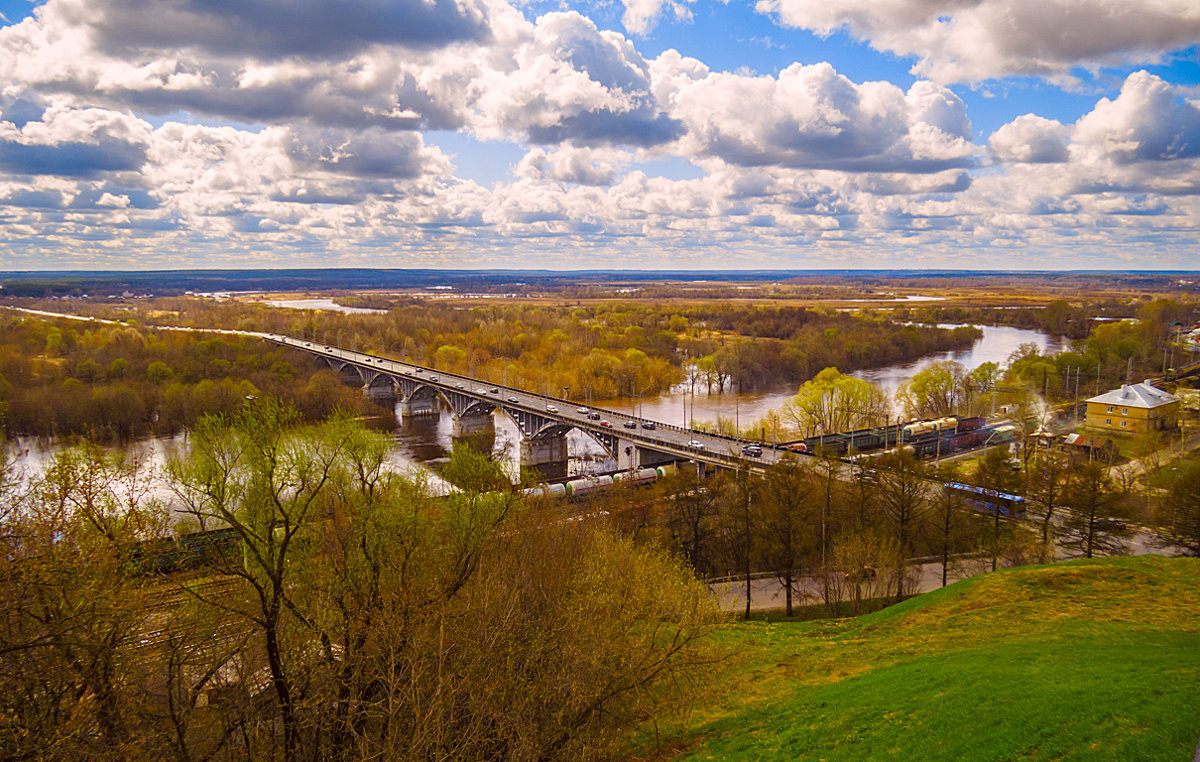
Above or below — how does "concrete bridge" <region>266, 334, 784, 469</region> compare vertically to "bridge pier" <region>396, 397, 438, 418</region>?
above

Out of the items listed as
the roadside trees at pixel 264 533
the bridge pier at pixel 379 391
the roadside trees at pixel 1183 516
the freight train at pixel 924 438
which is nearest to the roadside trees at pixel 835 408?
the freight train at pixel 924 438

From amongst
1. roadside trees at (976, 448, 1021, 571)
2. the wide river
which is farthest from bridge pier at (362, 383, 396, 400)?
roadside trees at (976, 448, 1021, 571)

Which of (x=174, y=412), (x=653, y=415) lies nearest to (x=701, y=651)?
(x=653, y=415)

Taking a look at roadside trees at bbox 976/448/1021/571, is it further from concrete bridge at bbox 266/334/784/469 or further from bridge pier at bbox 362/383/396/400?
bridge pier at bbox 362/383/396/400

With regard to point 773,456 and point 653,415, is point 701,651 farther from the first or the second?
point 653,415

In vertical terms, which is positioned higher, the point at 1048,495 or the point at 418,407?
the point at 1048,495

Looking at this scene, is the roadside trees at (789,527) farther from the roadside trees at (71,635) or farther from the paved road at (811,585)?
the roadside trees at (71,635)

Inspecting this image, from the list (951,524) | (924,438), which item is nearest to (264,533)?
(951,524)

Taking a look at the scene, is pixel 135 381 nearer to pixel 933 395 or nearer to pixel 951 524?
pixel 951 524
